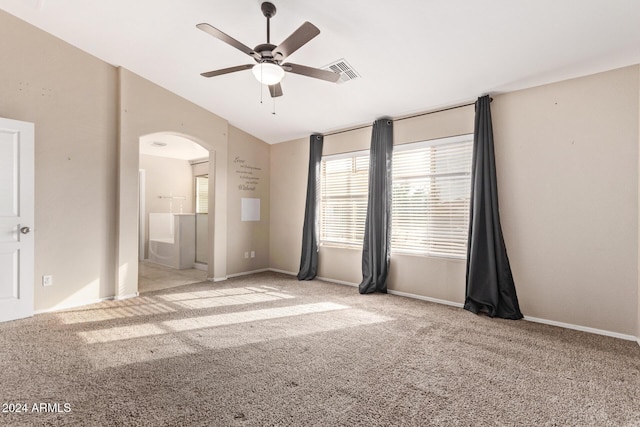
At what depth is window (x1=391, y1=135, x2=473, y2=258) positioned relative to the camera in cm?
429

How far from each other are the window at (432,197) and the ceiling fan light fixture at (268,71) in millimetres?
2518

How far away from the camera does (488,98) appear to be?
3914 millimetres

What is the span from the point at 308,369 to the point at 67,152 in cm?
405

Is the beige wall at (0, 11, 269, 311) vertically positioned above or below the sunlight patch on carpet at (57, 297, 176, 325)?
above

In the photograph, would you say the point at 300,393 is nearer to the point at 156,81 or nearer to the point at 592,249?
the point at 592,249

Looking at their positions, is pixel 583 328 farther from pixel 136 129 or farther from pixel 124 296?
pixel 136 129

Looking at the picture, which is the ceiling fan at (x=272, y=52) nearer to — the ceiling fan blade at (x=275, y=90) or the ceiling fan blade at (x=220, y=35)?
the ceiling fan blade at (x=220, y=35)

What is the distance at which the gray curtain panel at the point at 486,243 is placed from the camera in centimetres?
380

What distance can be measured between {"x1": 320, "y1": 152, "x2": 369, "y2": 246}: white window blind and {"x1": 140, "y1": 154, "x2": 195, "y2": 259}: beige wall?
4.67 m

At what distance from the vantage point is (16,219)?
3535 mm

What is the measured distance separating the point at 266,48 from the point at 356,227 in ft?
11.2

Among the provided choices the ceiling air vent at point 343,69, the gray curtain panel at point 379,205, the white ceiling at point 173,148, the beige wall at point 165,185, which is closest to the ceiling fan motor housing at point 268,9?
the ceiling air vent at point 343,69

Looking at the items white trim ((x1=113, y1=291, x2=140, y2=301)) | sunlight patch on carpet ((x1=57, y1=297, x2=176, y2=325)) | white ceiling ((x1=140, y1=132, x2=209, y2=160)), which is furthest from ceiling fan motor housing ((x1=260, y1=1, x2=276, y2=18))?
white trim ((x1=113, y1=291, x2=140, y2=301))

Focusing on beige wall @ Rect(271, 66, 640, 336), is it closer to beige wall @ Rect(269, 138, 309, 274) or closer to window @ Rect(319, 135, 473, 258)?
window @ Rect(319, 135, 473, 258)
